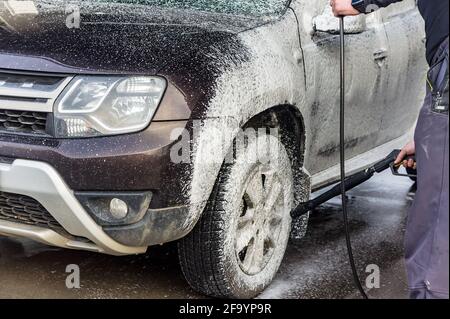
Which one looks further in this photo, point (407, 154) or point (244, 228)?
point (244, 228)

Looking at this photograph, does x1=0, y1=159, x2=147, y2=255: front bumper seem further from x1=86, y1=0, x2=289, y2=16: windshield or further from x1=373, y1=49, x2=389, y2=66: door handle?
x1=373, y1=49, x2=389, y2=66: door handle

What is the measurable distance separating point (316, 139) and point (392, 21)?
4.18ft

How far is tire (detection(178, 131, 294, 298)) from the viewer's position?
11.1 feet

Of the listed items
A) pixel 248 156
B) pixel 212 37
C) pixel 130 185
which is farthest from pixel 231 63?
pixel 130 185

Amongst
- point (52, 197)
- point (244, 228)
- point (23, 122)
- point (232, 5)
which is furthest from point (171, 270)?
point (232, 5)

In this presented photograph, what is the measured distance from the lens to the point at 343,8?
336 cm

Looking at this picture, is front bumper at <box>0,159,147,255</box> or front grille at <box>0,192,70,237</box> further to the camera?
front grille at <box>0,192,70,237</box>

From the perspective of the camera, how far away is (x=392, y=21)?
489 cm

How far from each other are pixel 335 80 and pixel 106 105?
1496mm

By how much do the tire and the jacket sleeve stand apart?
761 millimetres

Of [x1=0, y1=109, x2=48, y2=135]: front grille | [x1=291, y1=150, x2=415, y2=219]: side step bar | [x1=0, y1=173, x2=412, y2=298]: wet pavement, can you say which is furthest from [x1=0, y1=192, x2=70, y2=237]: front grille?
[x1=291, y1=150, x2=415, y2=219]: side step bar

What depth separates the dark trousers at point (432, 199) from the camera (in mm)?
2537

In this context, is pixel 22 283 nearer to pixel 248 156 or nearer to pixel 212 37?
pixel 248 156

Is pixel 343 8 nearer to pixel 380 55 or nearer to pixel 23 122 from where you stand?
pixel 380 55
